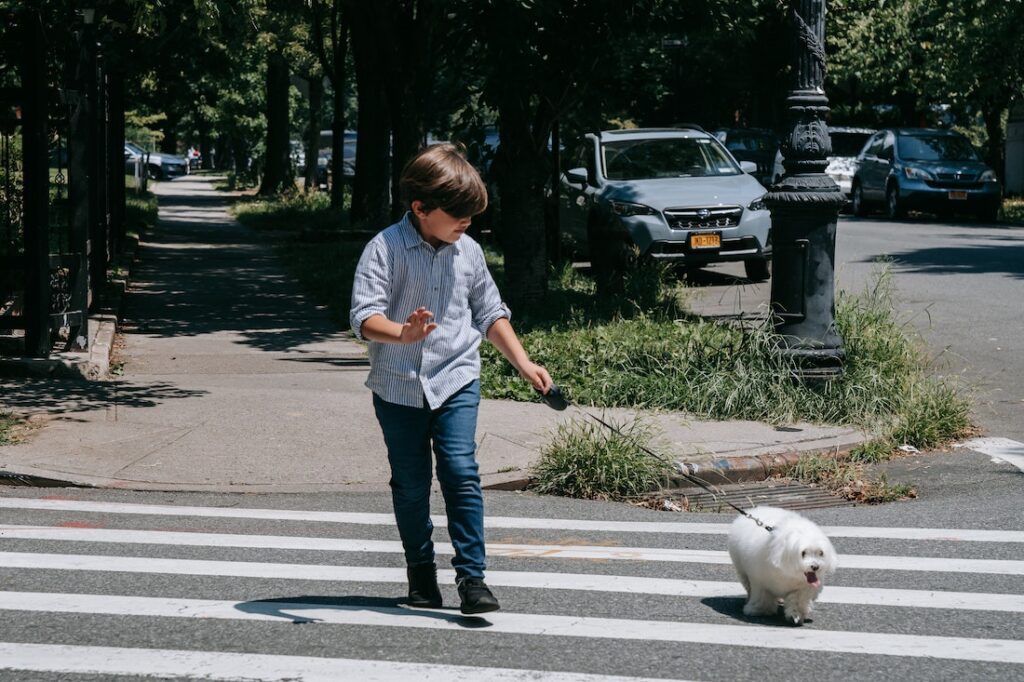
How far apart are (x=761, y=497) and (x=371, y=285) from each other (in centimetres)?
354

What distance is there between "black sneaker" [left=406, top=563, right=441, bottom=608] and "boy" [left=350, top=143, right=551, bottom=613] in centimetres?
17

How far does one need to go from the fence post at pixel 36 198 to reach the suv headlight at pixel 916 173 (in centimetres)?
2155

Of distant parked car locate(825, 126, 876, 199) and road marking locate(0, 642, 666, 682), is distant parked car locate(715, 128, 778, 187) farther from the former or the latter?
road marking locate(0, 642, 666, 682)

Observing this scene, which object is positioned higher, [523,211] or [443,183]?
[443,183]

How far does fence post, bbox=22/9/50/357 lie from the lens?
34.9 ft

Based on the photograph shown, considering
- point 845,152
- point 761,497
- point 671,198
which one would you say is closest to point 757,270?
point 671,198

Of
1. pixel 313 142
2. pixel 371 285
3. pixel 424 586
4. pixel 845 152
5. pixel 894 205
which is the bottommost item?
pixel 424 586

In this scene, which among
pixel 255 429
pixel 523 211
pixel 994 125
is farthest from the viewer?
pixel 994 125

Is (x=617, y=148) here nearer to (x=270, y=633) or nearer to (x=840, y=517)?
(x=840, y=517)

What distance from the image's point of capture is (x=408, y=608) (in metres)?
5.29

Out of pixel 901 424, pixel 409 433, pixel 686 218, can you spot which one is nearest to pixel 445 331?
pixel 409 433

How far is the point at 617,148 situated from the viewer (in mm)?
18703

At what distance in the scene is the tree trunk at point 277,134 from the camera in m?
39.4

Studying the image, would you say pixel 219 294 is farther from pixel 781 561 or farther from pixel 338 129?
pixel 338 129
